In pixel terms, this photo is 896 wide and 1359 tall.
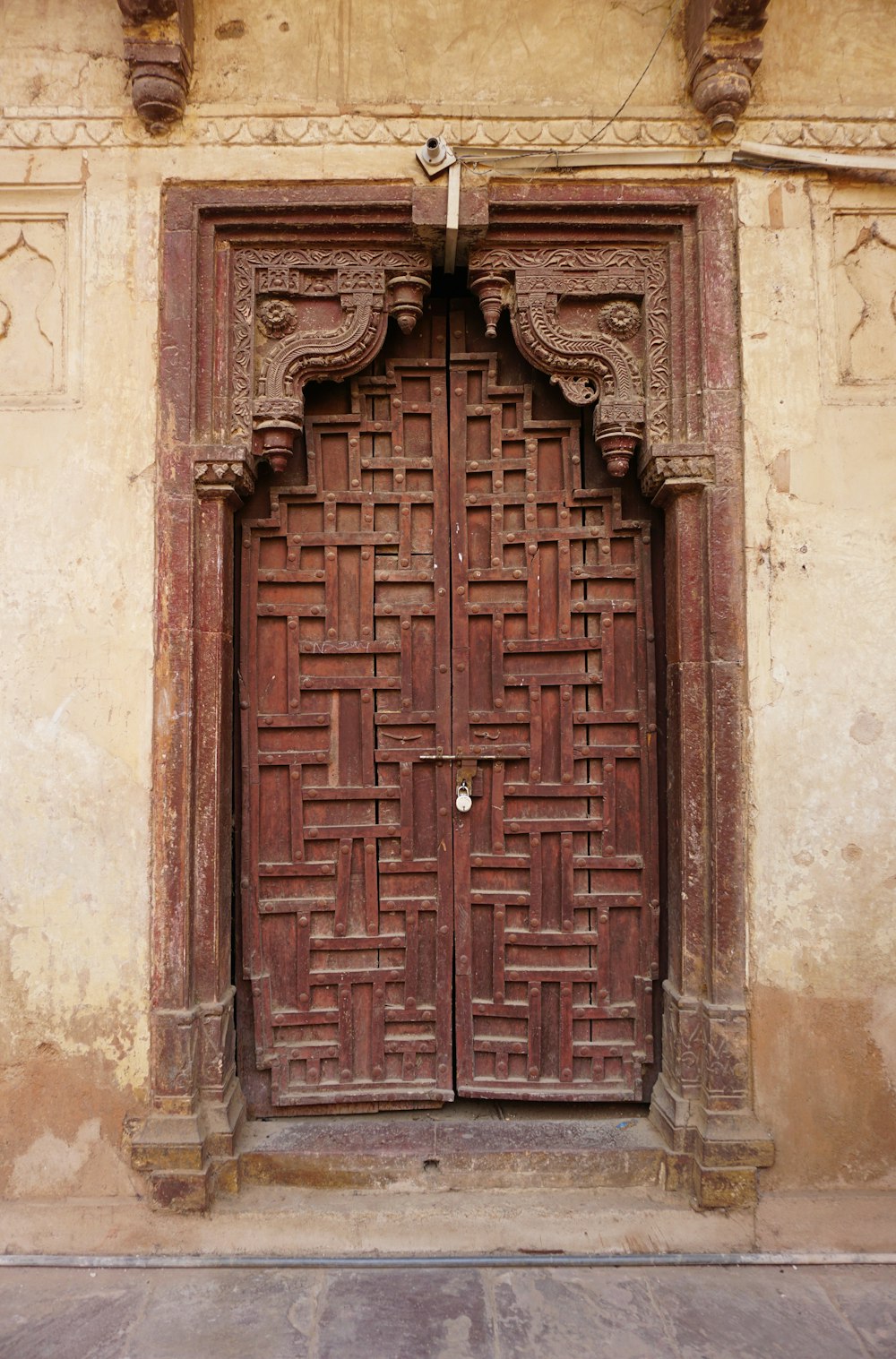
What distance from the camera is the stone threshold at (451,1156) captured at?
2803 millimetres

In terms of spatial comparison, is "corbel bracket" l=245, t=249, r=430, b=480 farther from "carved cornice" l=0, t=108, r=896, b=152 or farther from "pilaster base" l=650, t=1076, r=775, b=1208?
"pilaster base" l=650, t=1076, r=775, b=1208

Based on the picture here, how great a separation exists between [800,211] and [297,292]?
180cm

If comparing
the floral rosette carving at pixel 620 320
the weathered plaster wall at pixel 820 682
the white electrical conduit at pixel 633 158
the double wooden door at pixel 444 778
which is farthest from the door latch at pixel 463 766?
the white electrical conduit at pixel 633 158

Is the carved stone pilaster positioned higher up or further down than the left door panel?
further down

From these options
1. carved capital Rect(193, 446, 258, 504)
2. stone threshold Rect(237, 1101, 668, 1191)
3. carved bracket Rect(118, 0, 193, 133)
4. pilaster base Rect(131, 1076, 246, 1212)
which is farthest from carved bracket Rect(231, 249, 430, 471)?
stone threshold Rect(237, 1101, 668, 1191)

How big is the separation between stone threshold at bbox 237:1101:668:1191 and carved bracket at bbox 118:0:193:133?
3.60 m

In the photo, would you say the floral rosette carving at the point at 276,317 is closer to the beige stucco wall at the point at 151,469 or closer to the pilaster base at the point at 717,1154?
the beige stucco wall at the point at 151,469

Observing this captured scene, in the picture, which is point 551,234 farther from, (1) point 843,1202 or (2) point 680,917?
(1) point 843,1202

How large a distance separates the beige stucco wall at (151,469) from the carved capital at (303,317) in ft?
0.95

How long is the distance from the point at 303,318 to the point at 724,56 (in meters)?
1.68

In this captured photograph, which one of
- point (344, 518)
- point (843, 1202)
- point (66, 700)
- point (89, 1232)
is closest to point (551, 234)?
point (344, 518)

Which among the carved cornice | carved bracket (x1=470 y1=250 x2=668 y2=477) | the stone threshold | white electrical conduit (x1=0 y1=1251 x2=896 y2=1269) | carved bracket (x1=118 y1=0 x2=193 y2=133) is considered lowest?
white electrical conduit (x1=0 y1=1251 x2=896 y2=1269)

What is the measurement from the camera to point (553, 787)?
302cm

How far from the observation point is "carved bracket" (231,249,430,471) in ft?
9.56
